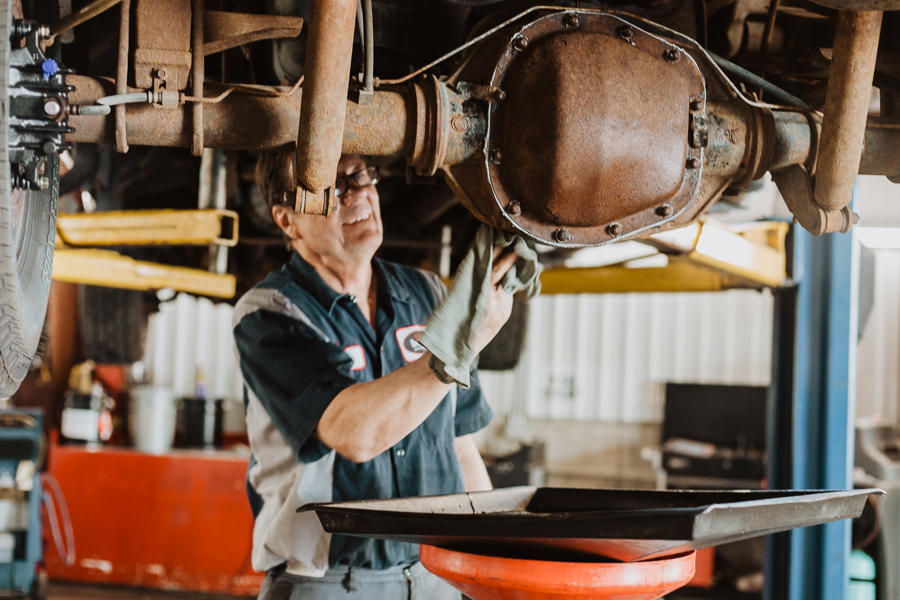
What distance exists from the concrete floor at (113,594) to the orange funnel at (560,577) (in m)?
4.91

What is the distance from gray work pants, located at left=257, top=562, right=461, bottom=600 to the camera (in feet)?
5.80

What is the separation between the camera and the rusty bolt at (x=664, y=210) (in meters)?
1.32

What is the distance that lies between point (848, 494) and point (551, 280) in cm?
218

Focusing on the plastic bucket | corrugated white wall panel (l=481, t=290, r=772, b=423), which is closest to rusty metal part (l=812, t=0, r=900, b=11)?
the plastic bucket

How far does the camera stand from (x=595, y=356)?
789cm

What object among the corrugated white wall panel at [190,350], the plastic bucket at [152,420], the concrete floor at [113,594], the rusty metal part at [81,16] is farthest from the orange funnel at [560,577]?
the corrugated white wall panel at [190,350]

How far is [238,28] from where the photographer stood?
1.31m

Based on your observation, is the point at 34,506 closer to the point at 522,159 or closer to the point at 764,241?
the point at 764,241

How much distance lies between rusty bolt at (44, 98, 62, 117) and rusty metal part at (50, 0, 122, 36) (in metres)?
0.16

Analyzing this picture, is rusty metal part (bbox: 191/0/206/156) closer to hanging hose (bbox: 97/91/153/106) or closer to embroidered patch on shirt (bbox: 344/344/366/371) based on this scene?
hanging hose (bbox: 97/91/153/106)

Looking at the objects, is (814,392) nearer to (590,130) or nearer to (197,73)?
(590,130)

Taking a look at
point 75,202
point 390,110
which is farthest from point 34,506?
point 390,110

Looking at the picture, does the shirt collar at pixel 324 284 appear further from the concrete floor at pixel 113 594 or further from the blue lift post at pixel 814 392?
the concrete floor at pixel 113 594

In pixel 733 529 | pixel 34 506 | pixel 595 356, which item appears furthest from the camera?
pixel 595 356
